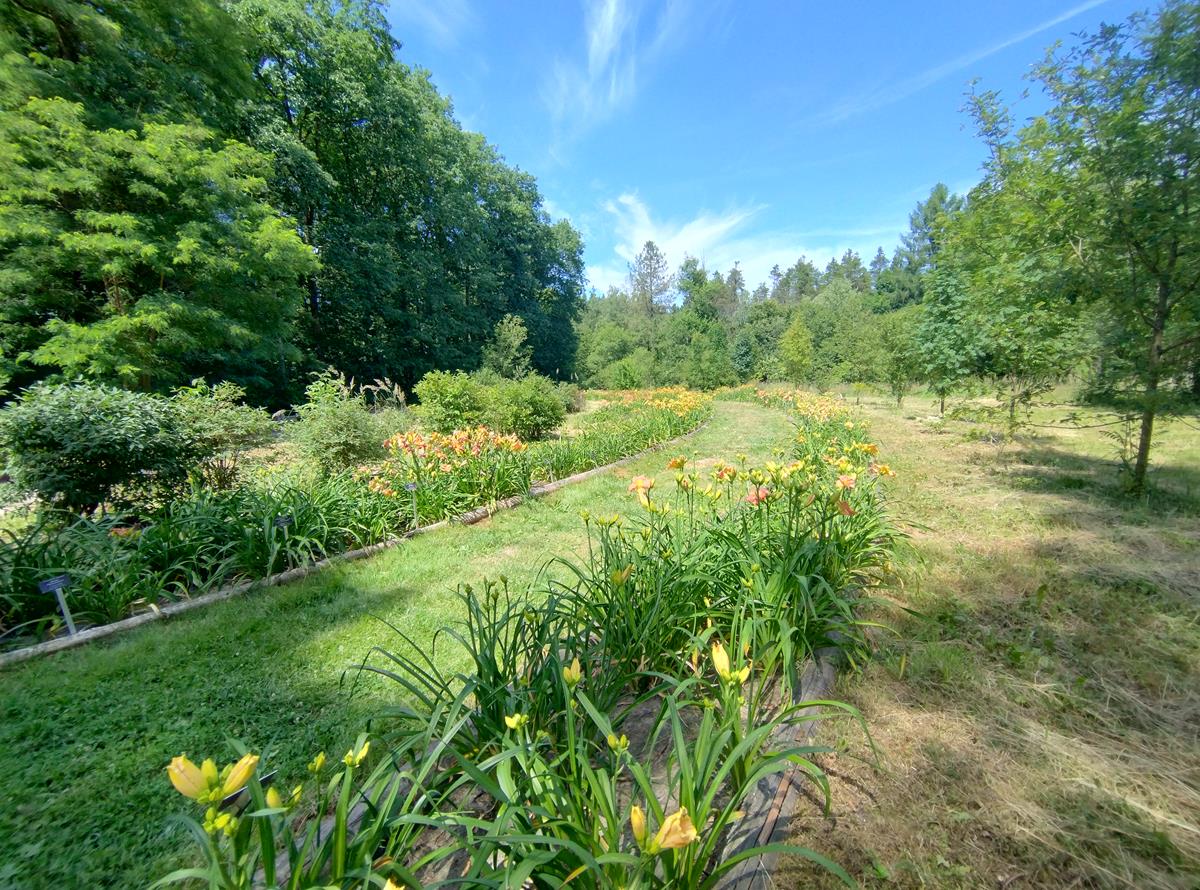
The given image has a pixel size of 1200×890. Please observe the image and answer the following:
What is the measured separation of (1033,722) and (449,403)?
31.3 ft

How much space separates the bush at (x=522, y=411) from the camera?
9.77 m

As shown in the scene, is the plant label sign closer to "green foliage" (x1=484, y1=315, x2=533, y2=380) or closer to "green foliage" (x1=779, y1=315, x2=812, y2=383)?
"green foliage" (x1=484, y1=315, x2=533, y2=380)

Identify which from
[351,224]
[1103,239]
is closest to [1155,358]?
[1103,239]

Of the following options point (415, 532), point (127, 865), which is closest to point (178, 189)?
point (415, 532)

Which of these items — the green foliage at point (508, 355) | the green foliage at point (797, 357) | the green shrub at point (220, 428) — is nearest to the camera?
the green shrub at point (220, 428)

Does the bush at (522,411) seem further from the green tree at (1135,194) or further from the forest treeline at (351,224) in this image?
the green tree at (1135,194)

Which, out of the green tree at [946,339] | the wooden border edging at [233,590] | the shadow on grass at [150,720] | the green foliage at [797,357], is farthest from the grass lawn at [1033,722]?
the green foliage at [797,357]

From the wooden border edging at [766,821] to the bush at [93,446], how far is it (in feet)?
16.8

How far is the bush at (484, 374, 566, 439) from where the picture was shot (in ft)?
32.1

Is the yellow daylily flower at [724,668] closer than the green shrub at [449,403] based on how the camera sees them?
Yes

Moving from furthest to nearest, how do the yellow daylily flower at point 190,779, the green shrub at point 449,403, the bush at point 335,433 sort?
the green shrub at point 449,403, the bush at point 335,433, the yellow daylily flower at point 190,779

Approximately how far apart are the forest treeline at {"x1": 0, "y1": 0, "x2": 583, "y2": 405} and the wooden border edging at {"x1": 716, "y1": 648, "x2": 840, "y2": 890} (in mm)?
11334

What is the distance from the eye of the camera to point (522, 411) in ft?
32.4

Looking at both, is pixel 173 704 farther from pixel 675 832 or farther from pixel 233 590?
pixel 675 832
